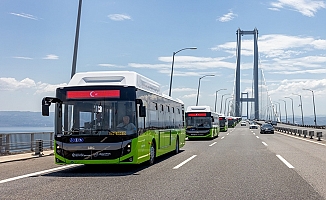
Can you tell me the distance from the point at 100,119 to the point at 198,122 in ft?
79.3

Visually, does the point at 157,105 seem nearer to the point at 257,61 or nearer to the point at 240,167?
the point at 240,167

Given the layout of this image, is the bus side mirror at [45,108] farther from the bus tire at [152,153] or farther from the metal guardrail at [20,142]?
the metal guardrail at [20,142]

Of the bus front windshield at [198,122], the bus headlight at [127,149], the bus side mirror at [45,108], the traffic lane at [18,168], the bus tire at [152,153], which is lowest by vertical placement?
the traffic lane at [18,168]

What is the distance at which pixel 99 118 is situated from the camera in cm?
1311

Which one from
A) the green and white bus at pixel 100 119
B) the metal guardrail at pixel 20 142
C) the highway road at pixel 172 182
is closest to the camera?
the highway road at pixel 172 182

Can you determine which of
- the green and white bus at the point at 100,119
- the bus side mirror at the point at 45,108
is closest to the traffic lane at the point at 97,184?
the green and white bus at the point at 100,119

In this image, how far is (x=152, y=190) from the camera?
31.6 feet

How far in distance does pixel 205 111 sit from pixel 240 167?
880 inches

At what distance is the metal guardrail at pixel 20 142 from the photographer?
19859 mm

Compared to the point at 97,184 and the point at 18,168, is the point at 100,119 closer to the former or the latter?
the point at 97,184

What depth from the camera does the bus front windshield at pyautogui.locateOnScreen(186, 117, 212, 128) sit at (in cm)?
3675

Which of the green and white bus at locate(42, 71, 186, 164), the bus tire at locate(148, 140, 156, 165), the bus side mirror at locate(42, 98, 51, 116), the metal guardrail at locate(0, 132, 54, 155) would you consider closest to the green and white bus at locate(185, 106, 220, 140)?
the metal guardrail at locate(0, 132, 54, 155)

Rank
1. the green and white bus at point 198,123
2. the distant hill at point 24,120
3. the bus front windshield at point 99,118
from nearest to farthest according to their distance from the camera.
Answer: the bus front windshield at point 99,118
the green and white bus at point 198,123
the distant hill at point 24,120

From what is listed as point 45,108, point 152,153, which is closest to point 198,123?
point 152,153
